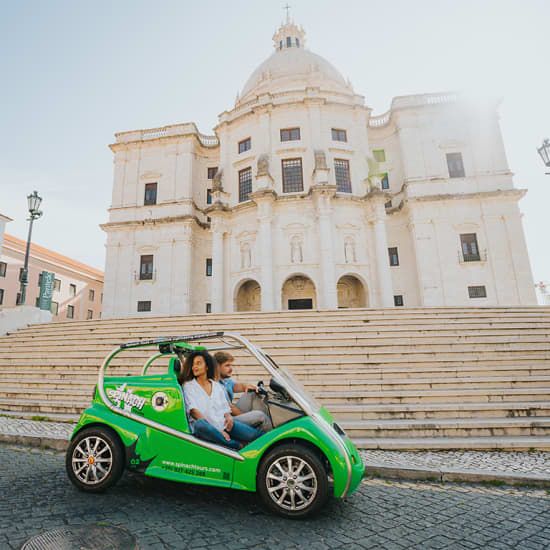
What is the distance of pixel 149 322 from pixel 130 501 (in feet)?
35.1

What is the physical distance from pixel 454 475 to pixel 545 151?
994 centimetres

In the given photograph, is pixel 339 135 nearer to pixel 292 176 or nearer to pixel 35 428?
pixel 292 176

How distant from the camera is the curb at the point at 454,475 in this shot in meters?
4.37

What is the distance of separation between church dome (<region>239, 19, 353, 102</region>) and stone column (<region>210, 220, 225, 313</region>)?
1201 centimetres

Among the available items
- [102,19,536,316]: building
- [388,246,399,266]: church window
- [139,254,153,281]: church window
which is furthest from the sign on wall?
[388,246,399,266]: church window

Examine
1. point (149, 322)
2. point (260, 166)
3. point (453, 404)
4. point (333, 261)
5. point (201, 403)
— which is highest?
point (260, 166)

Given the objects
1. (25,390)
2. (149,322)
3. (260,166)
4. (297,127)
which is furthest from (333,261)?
(25,390)

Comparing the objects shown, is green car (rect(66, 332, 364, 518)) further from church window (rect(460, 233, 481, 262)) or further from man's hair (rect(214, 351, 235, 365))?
church window (rect(460, 233, 481, 262))

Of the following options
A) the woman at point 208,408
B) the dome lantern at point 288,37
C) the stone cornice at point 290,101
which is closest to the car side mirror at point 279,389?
the woman at point 208,408

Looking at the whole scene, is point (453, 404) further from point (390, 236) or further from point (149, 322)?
point (390, 236)

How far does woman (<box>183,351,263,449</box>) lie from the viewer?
355cm

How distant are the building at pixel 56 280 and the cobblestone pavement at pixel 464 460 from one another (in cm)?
3440

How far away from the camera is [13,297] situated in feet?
112

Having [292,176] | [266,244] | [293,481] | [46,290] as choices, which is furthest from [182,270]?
[293,481]
